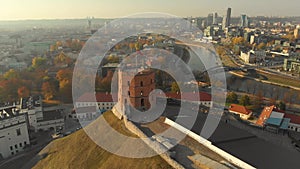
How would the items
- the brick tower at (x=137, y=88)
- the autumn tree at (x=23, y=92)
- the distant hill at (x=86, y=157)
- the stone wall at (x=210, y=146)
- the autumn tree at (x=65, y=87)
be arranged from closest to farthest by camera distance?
the stone wall at (x=210, y=146), the distant hill at (x=86, y=157), the brick tower at (x=137, y=88), the autumn tree at (x=23, y=92), the autumn tree at (x=65, y=87)

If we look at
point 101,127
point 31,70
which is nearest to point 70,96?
point 31,70

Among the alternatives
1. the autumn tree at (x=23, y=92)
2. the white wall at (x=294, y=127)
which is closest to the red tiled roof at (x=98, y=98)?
the autumn tree at (x=23, y=92)

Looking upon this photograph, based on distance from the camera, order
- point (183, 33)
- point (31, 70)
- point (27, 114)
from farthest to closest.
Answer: point (183, 33) < point (31, 70) < point (27, 114)

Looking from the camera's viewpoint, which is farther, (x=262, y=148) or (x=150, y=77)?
(x=150, y=77)

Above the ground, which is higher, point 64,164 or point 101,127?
point 101,127

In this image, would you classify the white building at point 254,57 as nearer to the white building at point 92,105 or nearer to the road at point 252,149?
the white building at point 92,105

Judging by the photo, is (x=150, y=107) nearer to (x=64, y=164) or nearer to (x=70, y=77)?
(x=64, y=164)
